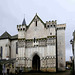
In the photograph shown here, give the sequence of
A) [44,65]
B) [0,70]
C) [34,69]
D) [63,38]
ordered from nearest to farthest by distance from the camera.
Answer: [0,70]
[44,65]
[34,69]
[63,38]

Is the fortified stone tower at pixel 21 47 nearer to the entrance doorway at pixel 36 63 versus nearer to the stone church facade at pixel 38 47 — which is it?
the stone church facade at pixel 38 47

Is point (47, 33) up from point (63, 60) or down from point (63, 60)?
up

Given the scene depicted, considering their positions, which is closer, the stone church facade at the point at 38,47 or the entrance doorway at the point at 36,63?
the stone church facade at the point at 38,47

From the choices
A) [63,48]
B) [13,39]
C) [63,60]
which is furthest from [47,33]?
[13,39]

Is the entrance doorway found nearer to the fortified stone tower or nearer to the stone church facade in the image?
the stone church facade

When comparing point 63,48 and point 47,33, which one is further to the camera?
point 63,48

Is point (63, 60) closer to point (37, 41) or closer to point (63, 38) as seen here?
point (63, 38)

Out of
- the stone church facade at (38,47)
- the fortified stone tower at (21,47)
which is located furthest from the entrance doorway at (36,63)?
the fortified stone tower at (21,47)

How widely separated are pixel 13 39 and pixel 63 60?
15.9 m

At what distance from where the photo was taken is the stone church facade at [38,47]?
101 ft

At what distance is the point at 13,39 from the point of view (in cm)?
3747

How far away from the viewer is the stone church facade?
30934 mm

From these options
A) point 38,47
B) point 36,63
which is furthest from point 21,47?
point 36,63

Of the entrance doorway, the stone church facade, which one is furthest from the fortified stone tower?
the entrance doorway
